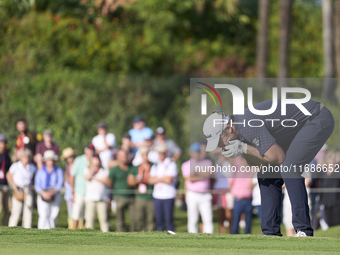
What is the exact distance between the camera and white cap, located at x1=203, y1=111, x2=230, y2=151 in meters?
6.83

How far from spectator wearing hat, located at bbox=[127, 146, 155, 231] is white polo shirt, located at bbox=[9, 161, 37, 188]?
6.01 feet

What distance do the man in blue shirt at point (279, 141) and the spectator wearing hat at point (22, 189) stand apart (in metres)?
6.20

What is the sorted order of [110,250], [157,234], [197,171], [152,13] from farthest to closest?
1. [152,13]
2. [197,171]
3. [157,234]
4. [110,250]

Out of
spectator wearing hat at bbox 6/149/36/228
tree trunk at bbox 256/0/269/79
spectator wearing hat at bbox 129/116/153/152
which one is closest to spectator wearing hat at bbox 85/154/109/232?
spectator wearing hat at bbox 6/149/36/228

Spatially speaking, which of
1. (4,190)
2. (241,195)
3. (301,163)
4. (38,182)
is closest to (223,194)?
(241,195)

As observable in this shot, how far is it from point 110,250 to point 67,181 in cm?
756

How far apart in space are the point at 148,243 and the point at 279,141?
69.7 inches

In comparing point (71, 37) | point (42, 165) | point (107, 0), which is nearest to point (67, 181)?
point (42, 165)

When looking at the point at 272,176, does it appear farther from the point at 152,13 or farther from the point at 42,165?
the point at 152,13

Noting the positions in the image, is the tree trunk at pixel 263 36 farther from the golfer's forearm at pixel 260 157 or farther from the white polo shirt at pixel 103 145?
the golfer's forearm at pixel 260 157

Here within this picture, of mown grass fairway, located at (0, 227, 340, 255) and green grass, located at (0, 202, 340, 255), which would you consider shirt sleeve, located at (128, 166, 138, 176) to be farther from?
mown grass fairway, located at (0, 227, 340, 255)

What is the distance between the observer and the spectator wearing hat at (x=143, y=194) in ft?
39.9

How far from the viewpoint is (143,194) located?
40.2 feet

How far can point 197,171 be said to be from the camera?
1206cm
